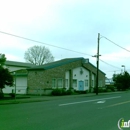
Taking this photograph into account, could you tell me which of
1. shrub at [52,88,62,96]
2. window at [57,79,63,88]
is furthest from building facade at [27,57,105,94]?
shrub at [52,88,62,96]

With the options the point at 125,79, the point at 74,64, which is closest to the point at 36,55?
the point at 125,79

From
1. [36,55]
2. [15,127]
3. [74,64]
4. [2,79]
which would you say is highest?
[36,55]

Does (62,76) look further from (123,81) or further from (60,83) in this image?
(123,81)

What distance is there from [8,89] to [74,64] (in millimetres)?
11615

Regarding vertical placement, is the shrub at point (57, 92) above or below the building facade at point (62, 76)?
below

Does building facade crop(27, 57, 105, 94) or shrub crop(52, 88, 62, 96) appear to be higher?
building facade crop(27, 57, 105, 94)

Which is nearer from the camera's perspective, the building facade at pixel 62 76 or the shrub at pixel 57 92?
the shrub at pixel 57 92

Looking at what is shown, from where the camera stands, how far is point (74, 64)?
4266 cm

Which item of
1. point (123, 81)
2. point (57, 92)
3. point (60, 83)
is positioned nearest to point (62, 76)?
point (60, 83)

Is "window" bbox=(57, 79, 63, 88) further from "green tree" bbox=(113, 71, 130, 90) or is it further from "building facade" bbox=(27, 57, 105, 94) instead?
"green tree" bbox=(113, 71, 130, 90)

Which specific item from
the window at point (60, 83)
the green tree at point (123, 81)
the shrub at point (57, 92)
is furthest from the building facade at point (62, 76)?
the green tree at point (123, 81)

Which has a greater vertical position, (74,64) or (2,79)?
(74,64)

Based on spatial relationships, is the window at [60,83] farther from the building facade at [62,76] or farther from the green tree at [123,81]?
the green tree at [123,81]

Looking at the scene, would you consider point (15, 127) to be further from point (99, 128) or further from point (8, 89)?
point (8, 89)
